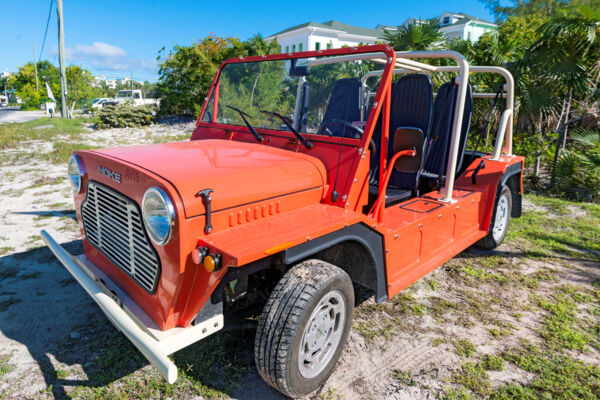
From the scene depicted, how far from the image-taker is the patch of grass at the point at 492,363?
2809mm

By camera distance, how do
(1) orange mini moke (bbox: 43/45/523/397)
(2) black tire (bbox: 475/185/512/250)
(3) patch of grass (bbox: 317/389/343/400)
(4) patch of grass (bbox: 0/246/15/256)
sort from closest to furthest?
(1) orange mini moke (bbox: 43/45/523/397), (3) patch of grass (bbox: 317/389/343/400), (4) patch of grass (bbox: 0/246/15/256), (2) black tire (bbox: 475/185/512/250)

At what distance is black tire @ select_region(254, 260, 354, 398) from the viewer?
7.20 feet

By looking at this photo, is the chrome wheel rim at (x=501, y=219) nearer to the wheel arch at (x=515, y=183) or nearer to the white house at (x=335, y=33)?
the wheel arch at (x=515, y=183)

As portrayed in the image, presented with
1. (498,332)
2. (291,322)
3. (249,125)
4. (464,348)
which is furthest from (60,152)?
(498,332)

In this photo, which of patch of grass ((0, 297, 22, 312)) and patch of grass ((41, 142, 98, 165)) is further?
patch of grass ((41, 142, 98, 165))

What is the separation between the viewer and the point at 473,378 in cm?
269

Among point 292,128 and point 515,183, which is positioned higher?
point 292,128

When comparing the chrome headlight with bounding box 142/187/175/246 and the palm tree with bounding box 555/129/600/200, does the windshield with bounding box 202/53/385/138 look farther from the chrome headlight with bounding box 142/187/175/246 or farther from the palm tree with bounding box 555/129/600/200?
the palm tree with bounding box 555/129/600/200

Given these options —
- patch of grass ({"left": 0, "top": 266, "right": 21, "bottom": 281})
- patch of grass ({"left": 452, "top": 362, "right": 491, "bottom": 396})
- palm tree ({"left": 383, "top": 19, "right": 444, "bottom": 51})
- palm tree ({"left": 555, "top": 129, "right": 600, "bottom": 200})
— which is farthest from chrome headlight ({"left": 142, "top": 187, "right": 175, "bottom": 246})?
palm tree ({"left": 383, "top": 19, "right": 444, "bottom": 51})

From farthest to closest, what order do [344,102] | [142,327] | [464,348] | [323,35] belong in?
[323,35] < [344,102] < [464,348] < [142,327]

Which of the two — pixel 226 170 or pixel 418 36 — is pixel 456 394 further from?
pixel 418 36

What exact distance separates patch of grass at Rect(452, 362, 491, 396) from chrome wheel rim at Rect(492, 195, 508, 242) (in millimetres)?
2380

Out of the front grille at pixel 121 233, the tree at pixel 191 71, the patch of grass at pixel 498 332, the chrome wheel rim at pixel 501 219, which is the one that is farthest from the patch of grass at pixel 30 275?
the tree at pixel 191 71

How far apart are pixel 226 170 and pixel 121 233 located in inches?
30.7
